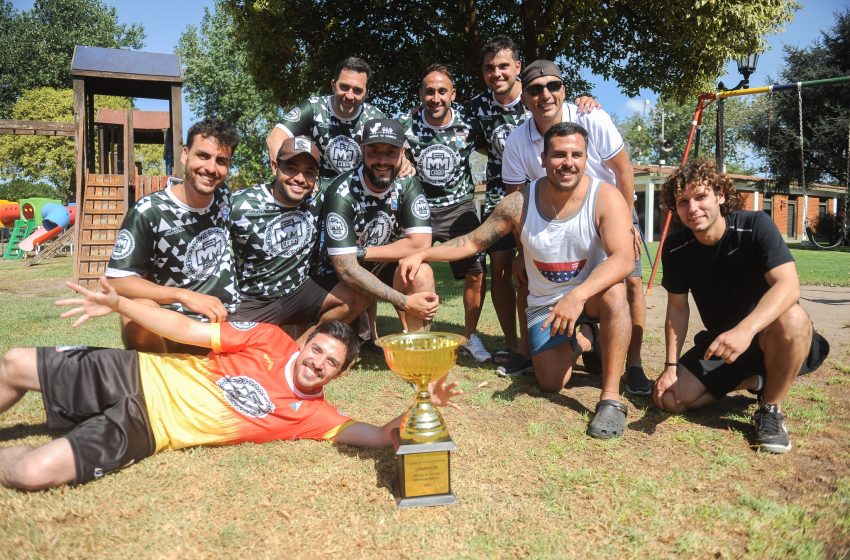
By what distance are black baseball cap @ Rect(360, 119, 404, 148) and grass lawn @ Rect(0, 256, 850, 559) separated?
178 cm

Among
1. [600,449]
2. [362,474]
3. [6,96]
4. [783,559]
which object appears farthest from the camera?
[6,96]

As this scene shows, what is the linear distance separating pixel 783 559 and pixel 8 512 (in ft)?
9.75

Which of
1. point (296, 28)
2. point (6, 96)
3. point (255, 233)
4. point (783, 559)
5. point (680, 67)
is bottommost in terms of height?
point (783, 559)

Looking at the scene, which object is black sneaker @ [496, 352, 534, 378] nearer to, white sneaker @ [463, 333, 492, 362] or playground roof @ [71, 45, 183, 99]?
white sneaker @ [463, 333, 492, 362]

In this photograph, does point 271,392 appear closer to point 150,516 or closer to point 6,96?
point 150,516

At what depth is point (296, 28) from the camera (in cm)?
942

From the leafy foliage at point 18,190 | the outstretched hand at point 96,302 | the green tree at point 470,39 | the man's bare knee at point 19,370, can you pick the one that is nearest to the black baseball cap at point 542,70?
the outstretched hand at point 96,302

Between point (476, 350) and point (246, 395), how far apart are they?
249 centimetres

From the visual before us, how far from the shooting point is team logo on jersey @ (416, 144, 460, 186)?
4875 millimetres

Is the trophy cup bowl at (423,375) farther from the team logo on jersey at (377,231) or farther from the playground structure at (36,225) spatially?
the playground structure at (36,225)

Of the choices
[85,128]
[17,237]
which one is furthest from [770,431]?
[17,237]

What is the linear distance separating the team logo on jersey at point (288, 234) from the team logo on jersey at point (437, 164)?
1.22m

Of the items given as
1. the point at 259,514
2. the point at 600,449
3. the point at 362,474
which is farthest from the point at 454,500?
the point at 600,449

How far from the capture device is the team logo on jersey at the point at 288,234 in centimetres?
404
